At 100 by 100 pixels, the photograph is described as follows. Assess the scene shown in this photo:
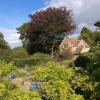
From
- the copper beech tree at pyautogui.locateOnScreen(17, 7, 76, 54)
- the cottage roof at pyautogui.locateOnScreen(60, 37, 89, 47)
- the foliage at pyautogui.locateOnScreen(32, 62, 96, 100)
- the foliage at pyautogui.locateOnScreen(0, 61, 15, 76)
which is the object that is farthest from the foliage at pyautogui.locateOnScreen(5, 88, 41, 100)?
the cottage roof at pyautogui.locateOnScreen(60, 37, 89, 47)

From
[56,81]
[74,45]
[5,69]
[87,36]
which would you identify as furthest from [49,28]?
[5,69]

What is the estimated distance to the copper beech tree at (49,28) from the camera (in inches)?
2440

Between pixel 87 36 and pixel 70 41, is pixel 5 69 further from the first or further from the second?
pixel 87 36

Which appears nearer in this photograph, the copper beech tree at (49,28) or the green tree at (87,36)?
the copper beech tree at (49,28)

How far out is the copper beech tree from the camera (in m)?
62.0

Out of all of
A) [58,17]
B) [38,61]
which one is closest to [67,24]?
[58,17]

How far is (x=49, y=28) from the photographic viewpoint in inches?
2434

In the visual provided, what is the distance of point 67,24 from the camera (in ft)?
205

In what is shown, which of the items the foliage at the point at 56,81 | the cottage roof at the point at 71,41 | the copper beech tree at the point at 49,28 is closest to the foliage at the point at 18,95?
the foliage at the point at 56,81

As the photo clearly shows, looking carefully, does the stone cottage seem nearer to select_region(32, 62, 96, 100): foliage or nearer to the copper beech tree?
the copper beech tree

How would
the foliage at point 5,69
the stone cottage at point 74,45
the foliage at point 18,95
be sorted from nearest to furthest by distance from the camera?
1. the foliage at point 18,95
2. the foliage at point 5,69
3. the stone cottage at point 74,45

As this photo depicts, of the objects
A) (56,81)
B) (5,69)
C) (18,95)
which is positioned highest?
(5,69)

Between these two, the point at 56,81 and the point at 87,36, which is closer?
the point at 56,81

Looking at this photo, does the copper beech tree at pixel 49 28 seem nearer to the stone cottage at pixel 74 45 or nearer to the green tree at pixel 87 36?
the stone cottage at pixel 74 45
